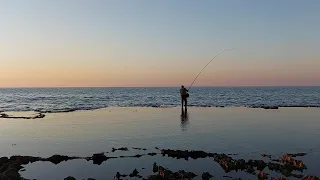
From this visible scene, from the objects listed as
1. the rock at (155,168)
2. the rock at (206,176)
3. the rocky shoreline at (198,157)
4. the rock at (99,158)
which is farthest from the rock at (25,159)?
the rock at (206,176)

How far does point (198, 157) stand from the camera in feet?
54.3

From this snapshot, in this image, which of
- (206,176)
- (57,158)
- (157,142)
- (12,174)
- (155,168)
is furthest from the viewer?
(157,142)

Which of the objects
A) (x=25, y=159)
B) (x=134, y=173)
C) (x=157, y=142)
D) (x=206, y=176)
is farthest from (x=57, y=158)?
(x=206, y=176)

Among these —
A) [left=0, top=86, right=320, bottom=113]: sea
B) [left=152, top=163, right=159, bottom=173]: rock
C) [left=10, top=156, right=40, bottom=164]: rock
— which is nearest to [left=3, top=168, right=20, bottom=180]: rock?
[left=10, top=156, right=40, bottom=164]: rock

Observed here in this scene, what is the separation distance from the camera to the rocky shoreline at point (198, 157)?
13371 millimetres

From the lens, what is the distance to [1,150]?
1894cm

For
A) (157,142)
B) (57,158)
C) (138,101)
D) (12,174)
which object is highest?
(138,101)

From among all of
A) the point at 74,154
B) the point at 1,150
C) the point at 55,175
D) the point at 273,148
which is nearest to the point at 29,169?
the point at 55,175

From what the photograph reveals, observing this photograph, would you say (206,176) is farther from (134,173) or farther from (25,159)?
(25,159)

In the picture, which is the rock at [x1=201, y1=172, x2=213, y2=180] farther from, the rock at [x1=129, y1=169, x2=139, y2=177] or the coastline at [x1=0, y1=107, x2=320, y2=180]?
the rock at [x1=129, y1=169, x2=139, y2=177]

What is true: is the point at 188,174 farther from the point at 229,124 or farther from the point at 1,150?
the point at 229,124

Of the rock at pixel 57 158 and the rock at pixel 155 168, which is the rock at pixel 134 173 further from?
the rock at pixel 57 158

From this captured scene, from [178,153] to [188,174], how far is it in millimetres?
3581

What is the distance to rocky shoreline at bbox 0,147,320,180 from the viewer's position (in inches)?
526
